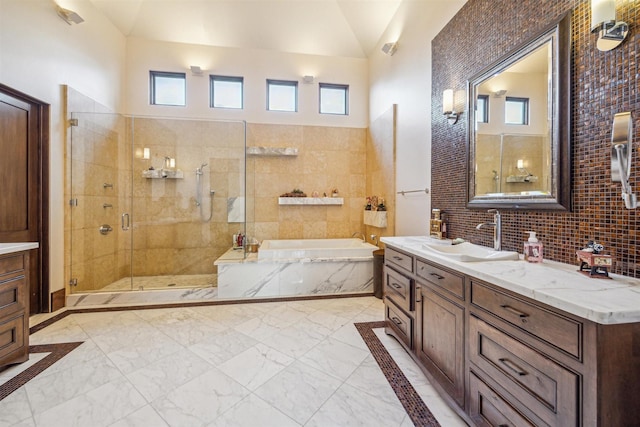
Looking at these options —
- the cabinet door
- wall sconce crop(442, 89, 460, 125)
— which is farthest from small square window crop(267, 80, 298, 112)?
the cabinet door

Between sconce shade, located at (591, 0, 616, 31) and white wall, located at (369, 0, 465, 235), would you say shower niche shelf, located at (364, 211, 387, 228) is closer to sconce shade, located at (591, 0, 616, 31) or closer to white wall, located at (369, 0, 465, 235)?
white wall, located at (369, 0, 465, 235)

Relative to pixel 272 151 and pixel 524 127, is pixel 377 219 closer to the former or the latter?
pixel 272 151

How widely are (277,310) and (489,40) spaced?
10.1ft

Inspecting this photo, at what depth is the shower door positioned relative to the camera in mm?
3254

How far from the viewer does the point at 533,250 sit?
151cm

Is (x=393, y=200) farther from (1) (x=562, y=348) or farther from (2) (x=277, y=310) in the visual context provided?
(1) (x=562, y=348)

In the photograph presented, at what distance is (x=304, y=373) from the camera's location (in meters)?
1.93

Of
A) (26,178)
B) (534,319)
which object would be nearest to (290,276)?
(534,319)

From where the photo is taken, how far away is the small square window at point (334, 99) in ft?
15.3

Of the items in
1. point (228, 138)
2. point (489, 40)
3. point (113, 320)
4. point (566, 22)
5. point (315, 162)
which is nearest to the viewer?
point (566, 22)

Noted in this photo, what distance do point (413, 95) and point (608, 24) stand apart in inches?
79.7

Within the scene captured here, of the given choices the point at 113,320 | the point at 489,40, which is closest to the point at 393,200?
the point at 489,40

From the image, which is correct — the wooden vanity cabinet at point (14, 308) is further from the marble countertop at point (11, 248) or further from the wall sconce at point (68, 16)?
the wall sconce at point (68, 16)

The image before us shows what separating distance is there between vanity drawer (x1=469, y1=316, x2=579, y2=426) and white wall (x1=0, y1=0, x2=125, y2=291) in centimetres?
403
